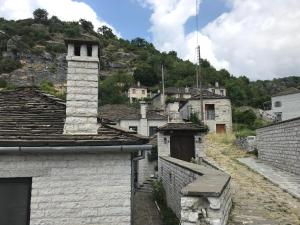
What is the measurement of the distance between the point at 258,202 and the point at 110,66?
269 feet

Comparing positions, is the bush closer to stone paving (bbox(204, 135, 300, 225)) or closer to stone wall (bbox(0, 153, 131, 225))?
stone paving (bbox(204, 135, 300, 225))

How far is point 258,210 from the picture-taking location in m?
7.86

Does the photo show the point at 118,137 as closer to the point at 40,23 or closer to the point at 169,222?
the point at 169,222

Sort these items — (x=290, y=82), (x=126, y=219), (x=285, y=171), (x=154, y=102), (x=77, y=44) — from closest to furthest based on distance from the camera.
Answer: (x=126, y=219) < (x=77, y=44) < (x=285, y=171) < (x=154, y=102) < (x=290, y=82)

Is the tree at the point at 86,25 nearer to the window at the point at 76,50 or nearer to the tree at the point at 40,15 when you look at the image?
the tree at the point at 40,15

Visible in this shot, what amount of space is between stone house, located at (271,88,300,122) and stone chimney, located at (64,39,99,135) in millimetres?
34067

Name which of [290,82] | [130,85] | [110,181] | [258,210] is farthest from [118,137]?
[290,82]

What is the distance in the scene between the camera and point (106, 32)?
117250 millimetres

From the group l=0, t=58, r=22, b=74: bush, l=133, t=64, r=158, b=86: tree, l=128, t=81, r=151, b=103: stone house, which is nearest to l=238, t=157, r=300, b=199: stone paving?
l=128, t=81, r=151, b=103: stone house

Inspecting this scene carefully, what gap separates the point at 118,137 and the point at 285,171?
34.4 feet

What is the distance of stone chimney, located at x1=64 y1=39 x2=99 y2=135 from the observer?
289 inches

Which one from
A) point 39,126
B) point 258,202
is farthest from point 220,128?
point 39,126

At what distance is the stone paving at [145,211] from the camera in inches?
571

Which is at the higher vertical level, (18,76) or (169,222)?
(18,76)
